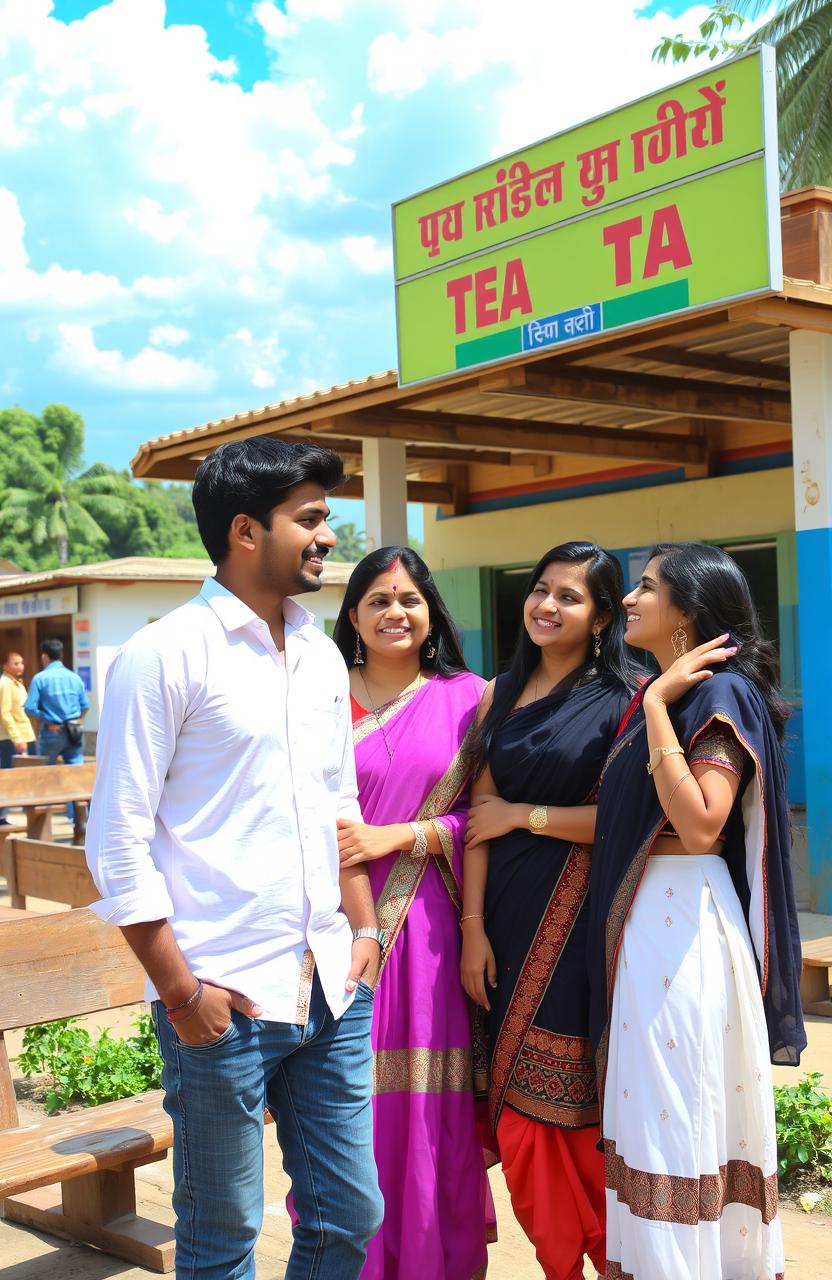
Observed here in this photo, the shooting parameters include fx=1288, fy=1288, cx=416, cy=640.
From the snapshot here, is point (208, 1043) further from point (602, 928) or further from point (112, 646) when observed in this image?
point (112, 646)

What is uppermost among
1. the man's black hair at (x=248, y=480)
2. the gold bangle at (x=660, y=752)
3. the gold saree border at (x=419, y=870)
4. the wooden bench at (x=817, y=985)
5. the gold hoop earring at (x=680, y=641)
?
the man's black hair at (x=248, y=480)

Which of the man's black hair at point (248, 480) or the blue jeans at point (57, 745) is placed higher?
the man's black hair at point (248, 480)

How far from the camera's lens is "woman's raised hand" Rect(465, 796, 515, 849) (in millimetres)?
2803

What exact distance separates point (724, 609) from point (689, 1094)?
957 millimetres

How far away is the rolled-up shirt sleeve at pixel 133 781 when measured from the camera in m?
1.93

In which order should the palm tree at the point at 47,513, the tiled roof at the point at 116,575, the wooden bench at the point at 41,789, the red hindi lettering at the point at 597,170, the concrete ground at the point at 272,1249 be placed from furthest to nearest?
the palm tree at the point at 47,513 < the tiled roof at the point at 116,575 < the wooden bench at the point at 41,789 < the red hindi lettering at the point at 597,170 < the concrete ground at the point at 272,1249

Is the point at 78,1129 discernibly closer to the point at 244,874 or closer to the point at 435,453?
the point at 244,874

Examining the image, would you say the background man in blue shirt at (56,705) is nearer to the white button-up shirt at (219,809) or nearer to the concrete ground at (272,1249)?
the concrete ground at (272,1249)

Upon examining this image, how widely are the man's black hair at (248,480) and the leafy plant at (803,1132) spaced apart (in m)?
2.27

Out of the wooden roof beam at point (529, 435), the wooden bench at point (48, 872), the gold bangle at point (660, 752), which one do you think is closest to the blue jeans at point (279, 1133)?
the gold bangle at point (660, 752)

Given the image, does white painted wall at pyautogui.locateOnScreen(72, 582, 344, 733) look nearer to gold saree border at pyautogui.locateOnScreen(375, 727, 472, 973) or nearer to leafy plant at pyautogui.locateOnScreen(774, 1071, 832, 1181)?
leafy plant at pyautogui.locateOnScreen(774, 1071, 832, 1181)

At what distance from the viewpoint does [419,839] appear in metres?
2.79

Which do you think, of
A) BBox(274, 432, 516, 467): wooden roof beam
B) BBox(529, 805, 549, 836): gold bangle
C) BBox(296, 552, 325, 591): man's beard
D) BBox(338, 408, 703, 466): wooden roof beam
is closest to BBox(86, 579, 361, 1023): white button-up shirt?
BBox(296, 552, 325, 591): man's beard

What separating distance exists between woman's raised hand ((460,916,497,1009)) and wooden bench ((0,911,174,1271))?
824 mm
